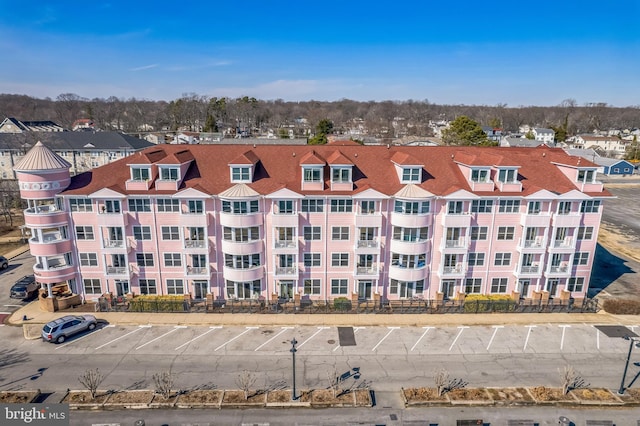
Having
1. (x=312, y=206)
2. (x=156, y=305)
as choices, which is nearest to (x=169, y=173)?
(x=156, y=305)

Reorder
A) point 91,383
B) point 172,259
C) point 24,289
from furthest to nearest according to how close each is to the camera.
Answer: point 24,289 < point 172,259 < point 91,383

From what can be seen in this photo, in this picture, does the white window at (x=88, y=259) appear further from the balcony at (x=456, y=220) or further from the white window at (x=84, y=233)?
the balcony at (x=456, y=220)

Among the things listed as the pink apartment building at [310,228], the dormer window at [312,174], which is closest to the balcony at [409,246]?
the pink apartment building at [310,228]

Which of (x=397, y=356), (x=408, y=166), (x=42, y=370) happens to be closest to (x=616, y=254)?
(x=408, y=166)

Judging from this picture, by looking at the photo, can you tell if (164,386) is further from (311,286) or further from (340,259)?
(340,259)

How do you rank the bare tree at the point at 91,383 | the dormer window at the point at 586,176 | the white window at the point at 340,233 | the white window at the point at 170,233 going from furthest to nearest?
the dormer window at the point at 586,176 < the white window at the point at 340,233 < the white window at the point at 170,233 < the bare tree at the point at 91,383

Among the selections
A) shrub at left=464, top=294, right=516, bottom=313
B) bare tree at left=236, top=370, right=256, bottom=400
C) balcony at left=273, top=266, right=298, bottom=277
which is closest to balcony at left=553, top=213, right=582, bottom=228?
shrub at left=464, top=294, right=516, bottom=313
